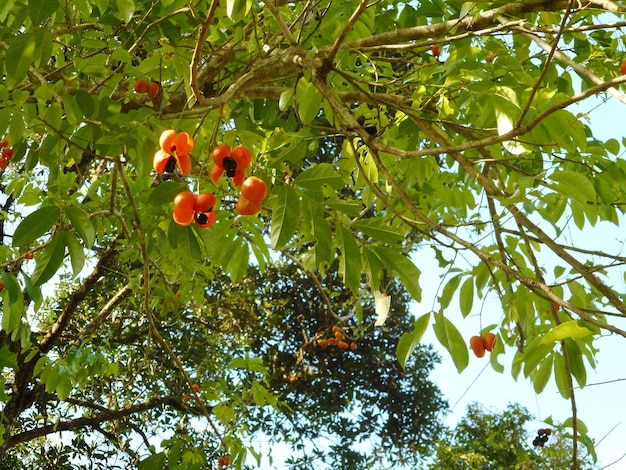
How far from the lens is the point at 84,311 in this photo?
19.4ft

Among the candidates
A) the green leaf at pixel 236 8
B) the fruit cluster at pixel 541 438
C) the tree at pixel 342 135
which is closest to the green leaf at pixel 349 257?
the tree at pixel 342 135

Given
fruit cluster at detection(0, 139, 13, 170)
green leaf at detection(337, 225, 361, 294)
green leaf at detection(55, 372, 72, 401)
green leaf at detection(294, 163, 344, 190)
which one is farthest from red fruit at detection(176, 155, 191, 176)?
green leaf at detection(55, 372, 72, 401)

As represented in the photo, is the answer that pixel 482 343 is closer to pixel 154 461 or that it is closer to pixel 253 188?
pixel 253 188

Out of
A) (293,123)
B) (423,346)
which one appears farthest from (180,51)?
(423,346)

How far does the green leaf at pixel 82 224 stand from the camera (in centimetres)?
169

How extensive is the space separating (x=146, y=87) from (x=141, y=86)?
1 centimetres

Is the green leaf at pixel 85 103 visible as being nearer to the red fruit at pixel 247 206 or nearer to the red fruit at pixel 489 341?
the red fruit at pixel 247 206

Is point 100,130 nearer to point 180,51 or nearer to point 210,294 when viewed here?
point 180,51

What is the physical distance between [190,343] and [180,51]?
4463 mm

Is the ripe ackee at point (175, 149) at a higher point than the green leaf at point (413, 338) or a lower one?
higher

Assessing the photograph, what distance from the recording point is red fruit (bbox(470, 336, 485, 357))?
1.73 metres

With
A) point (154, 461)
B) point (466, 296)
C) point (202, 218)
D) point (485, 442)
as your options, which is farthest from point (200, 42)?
point (485, 442)

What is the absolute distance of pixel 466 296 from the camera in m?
1.70

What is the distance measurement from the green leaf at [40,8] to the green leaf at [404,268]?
828 millimetres
